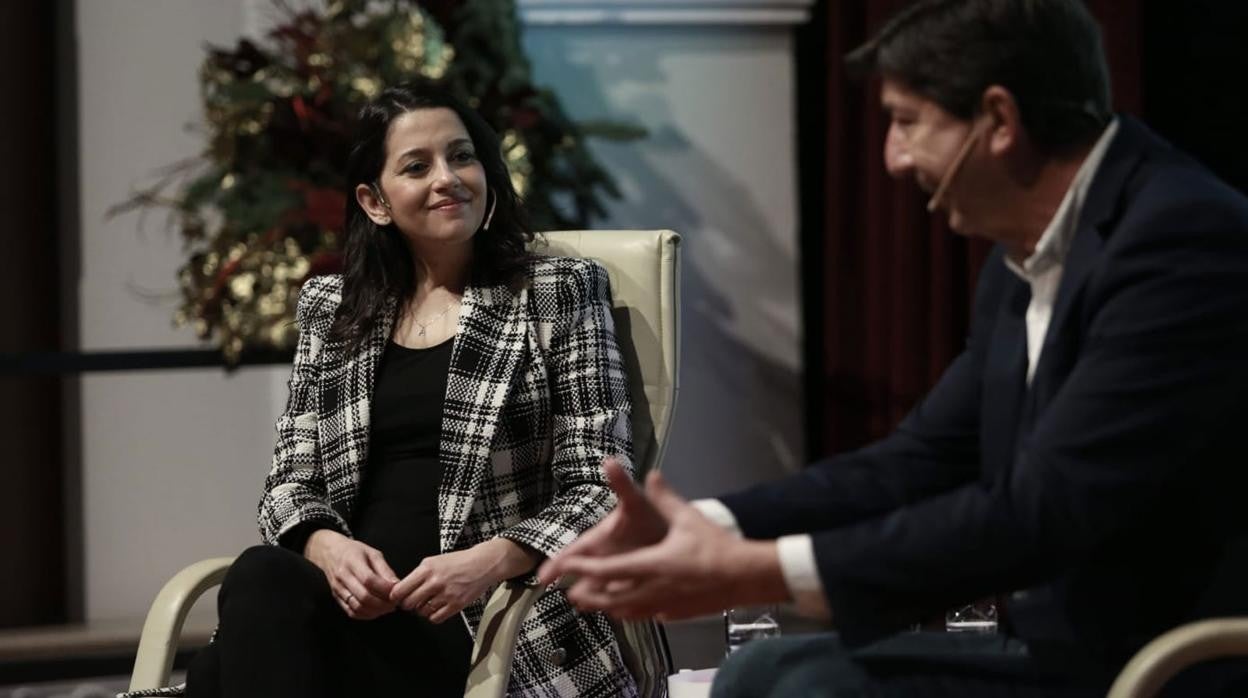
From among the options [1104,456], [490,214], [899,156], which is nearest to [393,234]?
[490,214]

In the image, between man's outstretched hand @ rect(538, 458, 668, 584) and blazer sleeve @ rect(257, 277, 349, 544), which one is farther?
blazer sleeve @ rect(257, 277, 349, 544)

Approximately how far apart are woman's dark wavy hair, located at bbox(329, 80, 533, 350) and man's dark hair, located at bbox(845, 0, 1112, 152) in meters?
1.15

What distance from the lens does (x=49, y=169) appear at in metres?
4.90

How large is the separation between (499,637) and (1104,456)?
3.19 ft

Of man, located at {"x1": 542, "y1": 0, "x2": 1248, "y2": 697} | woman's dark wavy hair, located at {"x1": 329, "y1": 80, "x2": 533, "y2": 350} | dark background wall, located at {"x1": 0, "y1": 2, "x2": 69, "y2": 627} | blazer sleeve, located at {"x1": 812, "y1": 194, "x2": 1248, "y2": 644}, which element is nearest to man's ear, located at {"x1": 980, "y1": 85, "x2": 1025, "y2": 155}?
man, located at {"x1": 542, "y1": 0, "x2": 1248, "y2": 697}

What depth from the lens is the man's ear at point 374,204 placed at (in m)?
2.57

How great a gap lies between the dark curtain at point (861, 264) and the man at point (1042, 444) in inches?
95.1

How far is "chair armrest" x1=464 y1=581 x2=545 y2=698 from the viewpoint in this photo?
206cm

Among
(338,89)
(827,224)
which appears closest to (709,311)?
(827,224)

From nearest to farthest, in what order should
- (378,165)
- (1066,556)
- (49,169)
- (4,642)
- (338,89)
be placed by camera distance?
1. (1066,556)
2. (378,165)
3. (338,89)
4. (4,642)
5. (49,169)

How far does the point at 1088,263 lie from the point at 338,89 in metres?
2.68

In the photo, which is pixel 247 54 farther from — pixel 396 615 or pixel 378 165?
pixel 396 615

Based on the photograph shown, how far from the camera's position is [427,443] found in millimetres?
2400

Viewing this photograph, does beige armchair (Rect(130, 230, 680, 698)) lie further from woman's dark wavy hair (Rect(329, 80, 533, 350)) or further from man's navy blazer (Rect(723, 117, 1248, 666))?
man's navy blazer (Rect(723, 117, 1248, 666))
